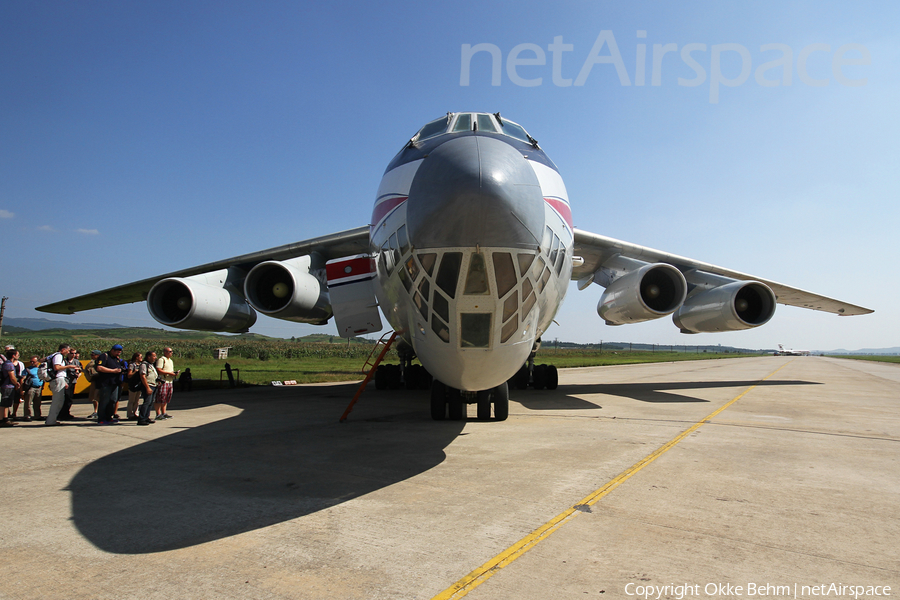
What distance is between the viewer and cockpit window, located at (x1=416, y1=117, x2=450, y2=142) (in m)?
5.83

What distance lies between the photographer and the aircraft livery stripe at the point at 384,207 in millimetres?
4856

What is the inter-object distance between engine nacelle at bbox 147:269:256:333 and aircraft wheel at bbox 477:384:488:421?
600cm

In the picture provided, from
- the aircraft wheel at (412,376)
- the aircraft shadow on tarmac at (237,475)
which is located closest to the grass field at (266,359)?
the aircraft wheel at (412,376)

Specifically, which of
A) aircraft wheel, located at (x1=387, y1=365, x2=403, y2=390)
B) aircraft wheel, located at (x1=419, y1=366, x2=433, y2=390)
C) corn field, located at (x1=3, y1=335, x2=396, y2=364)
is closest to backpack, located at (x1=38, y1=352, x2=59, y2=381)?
aircraft wheel, located at (x1=387, y1=365, x2=403, y2=390)

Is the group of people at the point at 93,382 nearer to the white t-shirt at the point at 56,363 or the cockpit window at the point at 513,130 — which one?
the white t-shirt at the point at 56,363

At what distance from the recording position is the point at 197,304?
383 inches

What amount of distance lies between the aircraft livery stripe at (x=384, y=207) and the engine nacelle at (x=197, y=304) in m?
5.91

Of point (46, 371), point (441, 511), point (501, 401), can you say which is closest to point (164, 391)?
point (46, 371)

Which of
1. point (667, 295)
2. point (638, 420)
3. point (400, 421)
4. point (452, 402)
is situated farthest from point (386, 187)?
point (667, 295)

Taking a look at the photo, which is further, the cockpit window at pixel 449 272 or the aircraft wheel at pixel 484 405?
the aircraft wheel at pixel 484 405

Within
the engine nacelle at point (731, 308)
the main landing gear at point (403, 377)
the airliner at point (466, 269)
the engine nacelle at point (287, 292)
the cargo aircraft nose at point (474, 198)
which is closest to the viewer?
the cargo aircraft nose at point (474, 198)

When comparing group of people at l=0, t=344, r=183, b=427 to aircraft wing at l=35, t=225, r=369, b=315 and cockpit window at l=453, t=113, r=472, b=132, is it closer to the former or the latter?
aircraft wing at l=35, t=225, r=369, b=315

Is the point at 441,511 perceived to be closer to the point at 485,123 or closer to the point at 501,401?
the point at 501,401

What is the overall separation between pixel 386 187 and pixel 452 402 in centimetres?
351
